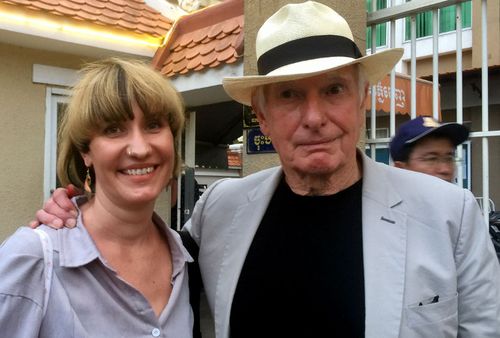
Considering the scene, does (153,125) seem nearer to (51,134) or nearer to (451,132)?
(451,132)

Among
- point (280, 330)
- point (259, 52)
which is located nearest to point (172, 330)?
point (280, 330)

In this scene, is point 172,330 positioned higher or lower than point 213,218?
lower

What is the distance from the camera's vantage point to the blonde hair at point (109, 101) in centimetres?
173

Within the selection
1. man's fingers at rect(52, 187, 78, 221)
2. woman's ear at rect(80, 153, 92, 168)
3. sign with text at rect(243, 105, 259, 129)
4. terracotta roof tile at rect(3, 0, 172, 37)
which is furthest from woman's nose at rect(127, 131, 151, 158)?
terracotta roof tile at rect(3, 0, 172, 37)

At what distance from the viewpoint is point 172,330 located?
174 cm

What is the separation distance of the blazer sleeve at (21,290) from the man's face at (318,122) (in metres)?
0.93

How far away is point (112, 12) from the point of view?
5449 mm

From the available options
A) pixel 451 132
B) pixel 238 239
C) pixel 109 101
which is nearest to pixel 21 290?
pixel 109 101

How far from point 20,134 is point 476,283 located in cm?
492

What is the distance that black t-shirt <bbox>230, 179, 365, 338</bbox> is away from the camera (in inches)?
64.8

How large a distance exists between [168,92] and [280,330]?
3.14 ft

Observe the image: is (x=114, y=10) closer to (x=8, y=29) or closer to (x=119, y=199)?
(x=8, y=29)

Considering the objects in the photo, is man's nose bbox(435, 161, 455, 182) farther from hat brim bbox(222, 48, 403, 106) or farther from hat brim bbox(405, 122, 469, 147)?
hat brim bbox(222, 48, 403, 106)

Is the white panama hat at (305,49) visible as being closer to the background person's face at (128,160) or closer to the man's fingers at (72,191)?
the background person's face at (128,160)
